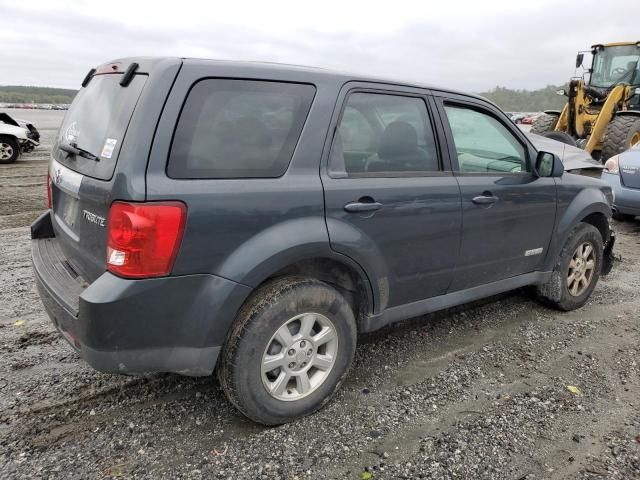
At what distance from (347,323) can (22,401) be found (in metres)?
1.86

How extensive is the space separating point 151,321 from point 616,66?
43.5ft

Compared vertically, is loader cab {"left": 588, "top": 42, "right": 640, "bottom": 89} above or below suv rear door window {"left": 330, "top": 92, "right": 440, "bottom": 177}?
above

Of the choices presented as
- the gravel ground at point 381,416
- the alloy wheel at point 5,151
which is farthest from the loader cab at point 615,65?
the alloy wheel at point 5,151

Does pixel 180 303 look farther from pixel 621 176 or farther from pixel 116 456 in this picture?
pixel 621 176

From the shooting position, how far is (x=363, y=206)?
2.76m

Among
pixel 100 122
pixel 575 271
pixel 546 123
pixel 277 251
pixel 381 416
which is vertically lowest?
pixel 381 416

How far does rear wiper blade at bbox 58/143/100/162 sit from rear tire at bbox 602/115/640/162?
10.5 m

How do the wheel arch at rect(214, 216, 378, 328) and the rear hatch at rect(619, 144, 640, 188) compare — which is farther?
the rear hatch at rect(619, 144, 640, 188)

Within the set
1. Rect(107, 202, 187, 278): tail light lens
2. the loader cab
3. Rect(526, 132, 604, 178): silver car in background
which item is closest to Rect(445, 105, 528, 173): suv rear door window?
Rect(107, 202, 187, 278): tail light lens

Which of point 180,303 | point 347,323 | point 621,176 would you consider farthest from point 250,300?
point 621,176

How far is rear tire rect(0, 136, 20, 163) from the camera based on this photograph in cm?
1268

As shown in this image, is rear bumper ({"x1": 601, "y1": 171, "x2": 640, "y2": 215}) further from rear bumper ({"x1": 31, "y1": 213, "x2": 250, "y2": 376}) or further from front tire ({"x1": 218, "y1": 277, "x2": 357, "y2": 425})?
rear bumper ({"x1": 31, "y1": 213, "x2": 250, "y2": 376})

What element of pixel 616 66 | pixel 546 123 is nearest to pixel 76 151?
pixel 546 123

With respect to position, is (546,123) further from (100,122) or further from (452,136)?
(100,122)
